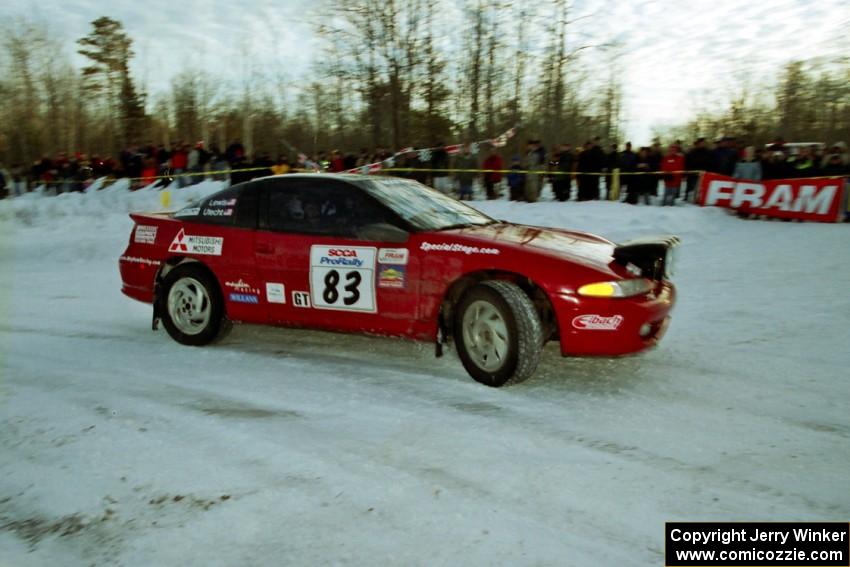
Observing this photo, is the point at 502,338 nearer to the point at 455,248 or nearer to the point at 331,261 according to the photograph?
the point at 455,248

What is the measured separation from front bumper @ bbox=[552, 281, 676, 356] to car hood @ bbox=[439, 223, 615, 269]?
32cm

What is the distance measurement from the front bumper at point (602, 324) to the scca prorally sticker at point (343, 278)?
1.37m

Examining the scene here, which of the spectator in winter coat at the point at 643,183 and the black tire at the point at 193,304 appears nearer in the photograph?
the black tire at the point at 193,304

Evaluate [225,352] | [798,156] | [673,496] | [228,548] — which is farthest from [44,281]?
[798,156]

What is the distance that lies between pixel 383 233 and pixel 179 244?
209 cm

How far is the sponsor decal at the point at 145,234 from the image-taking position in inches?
234

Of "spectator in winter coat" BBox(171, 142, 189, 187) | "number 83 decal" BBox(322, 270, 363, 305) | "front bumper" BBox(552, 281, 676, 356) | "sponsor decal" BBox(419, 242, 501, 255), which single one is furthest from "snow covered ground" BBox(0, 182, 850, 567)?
"spectator in winter coat" BBox(171, 142, 189, 187)

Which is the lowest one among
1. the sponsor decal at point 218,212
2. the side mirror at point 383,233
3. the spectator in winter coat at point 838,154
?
the side mirror at point 383,233

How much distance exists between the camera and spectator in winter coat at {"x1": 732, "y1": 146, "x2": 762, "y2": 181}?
14.0 metres

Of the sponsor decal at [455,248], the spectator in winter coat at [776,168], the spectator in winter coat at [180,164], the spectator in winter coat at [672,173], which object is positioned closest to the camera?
the sponsor decal at [455,248]

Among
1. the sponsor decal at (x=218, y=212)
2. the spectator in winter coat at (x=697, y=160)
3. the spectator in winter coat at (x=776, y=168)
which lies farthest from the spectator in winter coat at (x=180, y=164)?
the spectator in winter coat at (x=776, y=168)

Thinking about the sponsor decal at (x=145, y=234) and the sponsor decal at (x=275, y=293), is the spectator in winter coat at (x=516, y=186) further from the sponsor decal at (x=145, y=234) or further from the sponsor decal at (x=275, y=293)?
the sponsor decal at (x=275, y=293)

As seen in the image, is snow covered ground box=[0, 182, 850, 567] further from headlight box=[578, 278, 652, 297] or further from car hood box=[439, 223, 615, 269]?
car hood box=[439, 223, 615, 269]

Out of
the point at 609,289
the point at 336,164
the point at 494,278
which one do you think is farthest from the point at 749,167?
the point at 494,278
